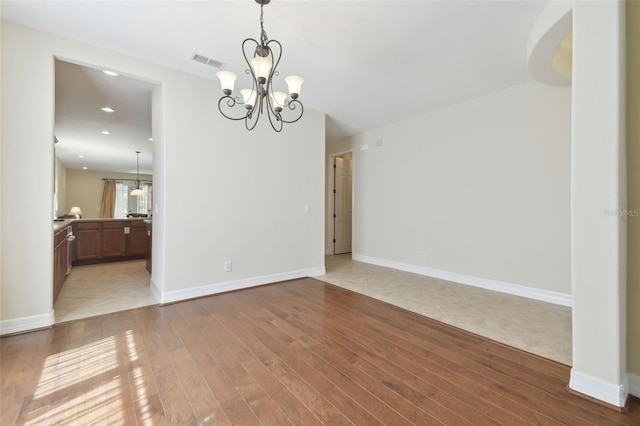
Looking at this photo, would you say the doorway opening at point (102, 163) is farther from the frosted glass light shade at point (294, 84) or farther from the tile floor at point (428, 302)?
the frosted glass light shade at point (294, 84)

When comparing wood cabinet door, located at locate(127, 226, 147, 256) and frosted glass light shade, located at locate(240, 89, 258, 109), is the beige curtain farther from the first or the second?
frosted glass light shade, located at locate(240, 89, 258, 109)

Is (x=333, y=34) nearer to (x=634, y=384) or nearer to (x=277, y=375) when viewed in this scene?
(x=277, y=375)

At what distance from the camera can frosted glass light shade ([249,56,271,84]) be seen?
84.6 inches

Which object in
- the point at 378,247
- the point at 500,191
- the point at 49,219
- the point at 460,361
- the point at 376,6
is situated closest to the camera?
the point at 460,361

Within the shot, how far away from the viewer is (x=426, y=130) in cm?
486

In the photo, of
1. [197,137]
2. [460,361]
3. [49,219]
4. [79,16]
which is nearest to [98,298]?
[49,219]

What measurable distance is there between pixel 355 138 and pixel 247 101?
4.04 m

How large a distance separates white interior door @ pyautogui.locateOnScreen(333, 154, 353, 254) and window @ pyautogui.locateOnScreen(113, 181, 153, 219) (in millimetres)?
8619

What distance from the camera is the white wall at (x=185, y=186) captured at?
8.40ft

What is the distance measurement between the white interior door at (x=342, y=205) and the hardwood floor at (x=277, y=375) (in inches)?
163

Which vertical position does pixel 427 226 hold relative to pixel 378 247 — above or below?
above

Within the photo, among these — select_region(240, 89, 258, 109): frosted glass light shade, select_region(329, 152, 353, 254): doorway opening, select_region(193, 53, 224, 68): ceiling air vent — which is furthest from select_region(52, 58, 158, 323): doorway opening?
select_region(329, 152, 353, 254): doorway opening


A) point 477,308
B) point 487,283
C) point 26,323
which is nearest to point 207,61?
point 26,323

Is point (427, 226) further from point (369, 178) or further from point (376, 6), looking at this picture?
point (376, 6)
